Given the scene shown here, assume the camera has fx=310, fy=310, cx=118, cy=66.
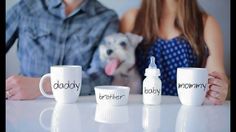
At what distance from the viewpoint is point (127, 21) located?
3.97 feet

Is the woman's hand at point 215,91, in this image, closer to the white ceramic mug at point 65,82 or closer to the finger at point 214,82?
the finger at point 214,82

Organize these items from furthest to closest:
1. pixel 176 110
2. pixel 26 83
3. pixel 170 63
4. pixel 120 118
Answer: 1. pixel 170 63
2. pixel 26 83
3. pixel 176 110
4. pixel 120 118

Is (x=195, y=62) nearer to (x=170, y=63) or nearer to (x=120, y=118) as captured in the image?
(x=170, y=63)

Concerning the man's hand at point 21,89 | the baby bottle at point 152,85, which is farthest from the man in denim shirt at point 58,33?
the baby bottle at point 152,85

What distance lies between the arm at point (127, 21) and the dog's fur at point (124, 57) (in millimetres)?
28

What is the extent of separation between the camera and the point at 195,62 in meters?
1.18

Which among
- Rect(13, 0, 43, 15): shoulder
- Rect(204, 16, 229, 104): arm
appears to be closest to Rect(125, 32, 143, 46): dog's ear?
Rect(204, 16, 229, 104): arm

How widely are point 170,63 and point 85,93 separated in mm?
348

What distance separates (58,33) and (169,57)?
44 centimetres

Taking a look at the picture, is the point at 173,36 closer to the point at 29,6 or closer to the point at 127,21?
the point at 127,21

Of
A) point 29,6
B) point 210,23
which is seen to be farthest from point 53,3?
point 210,23

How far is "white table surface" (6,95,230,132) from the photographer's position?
1.84ft

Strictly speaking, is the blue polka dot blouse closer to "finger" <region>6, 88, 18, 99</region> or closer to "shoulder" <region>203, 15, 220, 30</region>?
"shoulder" <region>203, 15, 220, 30</region>

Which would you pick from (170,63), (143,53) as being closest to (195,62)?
(170,63)
